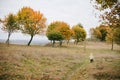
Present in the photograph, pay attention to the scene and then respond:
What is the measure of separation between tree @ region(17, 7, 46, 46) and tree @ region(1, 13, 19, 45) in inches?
93.6

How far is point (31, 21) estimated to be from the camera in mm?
76500

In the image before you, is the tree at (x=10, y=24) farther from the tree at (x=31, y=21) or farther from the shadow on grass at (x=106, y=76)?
the shadow on grass at (x=106, y=76)

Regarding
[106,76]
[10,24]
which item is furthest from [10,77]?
[10,24]

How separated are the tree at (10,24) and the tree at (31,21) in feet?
7.80

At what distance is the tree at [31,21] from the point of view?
251 feet

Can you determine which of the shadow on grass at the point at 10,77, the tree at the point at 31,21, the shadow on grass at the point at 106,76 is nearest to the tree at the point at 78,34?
the tree at the point at 31,21

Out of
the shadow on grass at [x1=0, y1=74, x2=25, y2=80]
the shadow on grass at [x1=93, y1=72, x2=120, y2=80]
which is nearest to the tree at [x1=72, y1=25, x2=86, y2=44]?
the shadow on grass at [x1=93, y1=72, x2=120, y2=80]

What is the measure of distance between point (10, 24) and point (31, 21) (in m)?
8.16

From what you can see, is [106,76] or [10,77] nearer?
[10,77]

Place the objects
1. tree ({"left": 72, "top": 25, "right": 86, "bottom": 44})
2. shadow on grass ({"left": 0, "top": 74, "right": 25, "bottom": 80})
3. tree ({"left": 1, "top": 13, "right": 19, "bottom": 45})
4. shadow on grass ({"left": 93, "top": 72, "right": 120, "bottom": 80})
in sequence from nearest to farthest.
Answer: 1. shadow on grass ({"left": 0, "top": 74, "right": 25, "bottom": 80})
2. shadow on grass ({"left": 93, "top": 72, "right": 120, "bottom": 80})
3. tree ({"left": 1, "top": 13, "right": 19, "bottom": 45})
4. tree ({"left": 72, "top": 25, "right": 86, "bottom": 44})

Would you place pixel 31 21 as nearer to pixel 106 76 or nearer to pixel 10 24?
pixel 10 24

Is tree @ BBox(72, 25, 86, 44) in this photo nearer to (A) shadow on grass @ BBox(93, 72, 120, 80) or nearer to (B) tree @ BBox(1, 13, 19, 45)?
(B) tree @ BBox(1, 13, 19, 45)

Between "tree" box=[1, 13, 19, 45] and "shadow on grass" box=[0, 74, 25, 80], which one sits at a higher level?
"tree" box=[1, 13, 19, 45]

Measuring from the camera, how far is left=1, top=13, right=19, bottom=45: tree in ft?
244
